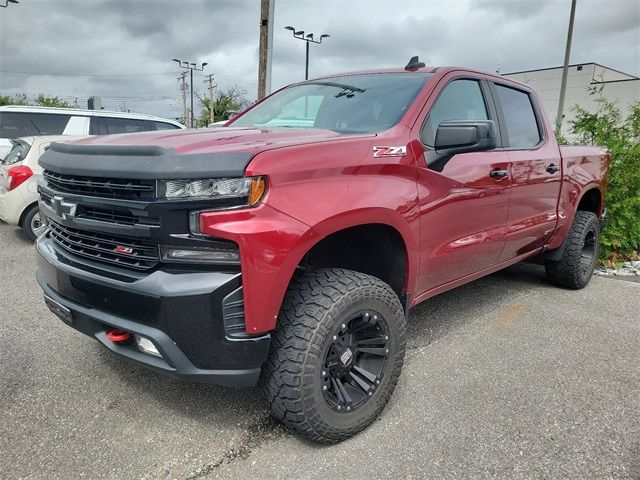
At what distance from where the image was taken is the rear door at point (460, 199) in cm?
274

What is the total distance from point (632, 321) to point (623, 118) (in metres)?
3.79

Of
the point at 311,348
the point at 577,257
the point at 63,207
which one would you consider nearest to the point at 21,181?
the point at 63,207

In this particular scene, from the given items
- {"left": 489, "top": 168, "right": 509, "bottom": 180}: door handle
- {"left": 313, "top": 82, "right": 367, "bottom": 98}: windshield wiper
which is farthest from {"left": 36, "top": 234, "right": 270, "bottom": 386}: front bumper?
{"left": 489, "top": 168, "right": 509, "bottom": 180}: door handle

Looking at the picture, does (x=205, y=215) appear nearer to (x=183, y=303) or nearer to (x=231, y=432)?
(x=183, y=303)

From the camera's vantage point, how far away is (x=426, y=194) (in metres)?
2.67

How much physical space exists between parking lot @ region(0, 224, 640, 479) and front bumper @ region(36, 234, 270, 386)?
0.48 m

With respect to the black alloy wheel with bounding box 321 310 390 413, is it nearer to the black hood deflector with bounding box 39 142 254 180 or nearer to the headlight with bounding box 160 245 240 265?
the headlight with bounding box 160 245 240 265

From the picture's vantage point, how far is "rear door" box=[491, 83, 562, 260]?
354cm

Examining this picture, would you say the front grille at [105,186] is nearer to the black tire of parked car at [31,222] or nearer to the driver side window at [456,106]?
the driver side window at [456,106]

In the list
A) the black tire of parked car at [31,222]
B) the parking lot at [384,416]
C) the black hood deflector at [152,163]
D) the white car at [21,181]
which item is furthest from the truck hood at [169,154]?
the black tire of parked car at [31,222]

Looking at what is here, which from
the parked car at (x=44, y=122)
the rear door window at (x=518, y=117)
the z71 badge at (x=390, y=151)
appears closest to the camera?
the z71 badge at (x=390, y=151)

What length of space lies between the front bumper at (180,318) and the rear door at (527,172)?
91.8 inches

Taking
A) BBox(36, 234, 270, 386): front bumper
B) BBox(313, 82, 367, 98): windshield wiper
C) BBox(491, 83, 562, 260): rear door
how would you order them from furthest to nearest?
BBox(491, 83, 562, 260): rear door < BBox(313, 82, 367, 98): windshield wiper < BBox(36, 234, 270, 386): front bumper

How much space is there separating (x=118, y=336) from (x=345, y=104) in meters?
1.91
